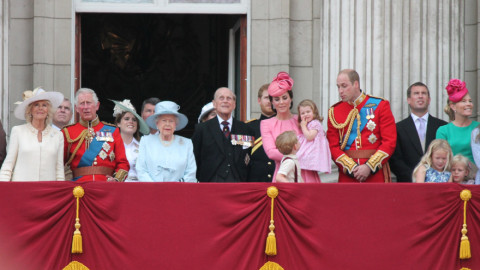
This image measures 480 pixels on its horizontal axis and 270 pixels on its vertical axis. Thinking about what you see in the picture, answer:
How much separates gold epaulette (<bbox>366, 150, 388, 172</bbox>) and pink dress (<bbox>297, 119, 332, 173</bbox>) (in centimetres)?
42

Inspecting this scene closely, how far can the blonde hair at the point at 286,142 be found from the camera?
1052 cm

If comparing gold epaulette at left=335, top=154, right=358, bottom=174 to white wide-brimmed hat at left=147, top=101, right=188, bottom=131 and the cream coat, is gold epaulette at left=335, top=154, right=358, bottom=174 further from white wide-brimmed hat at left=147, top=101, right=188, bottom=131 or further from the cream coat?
the cream coat

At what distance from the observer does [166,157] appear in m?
11.0

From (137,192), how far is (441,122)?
372 cm

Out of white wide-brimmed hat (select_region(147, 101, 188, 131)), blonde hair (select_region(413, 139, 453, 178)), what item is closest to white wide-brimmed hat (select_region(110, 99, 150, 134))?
white wide-brimmed hat (select_region(147, 101, 188, 131))

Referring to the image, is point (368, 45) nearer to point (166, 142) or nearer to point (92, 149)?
point (166, 142)

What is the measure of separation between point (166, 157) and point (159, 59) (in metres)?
8.18

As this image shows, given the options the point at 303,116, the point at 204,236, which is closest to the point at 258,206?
the point at 204,236

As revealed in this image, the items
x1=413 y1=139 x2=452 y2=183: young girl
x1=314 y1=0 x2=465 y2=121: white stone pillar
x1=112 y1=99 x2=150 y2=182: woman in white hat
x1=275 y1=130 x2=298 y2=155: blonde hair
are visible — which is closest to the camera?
x1=275 y1=130 x2=298 y2=155: blonde hair

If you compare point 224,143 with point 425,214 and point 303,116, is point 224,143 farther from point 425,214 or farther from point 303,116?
point 425,214

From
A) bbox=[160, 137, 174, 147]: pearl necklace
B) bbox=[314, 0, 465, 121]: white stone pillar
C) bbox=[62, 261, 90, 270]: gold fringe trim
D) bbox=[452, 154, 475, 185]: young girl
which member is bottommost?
bbox=[62, 261, 90, 270]: gold fringe trim

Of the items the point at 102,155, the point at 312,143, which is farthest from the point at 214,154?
the point at 102,155

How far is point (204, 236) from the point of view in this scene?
1023 centimetres

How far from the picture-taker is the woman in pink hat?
1156 cm
